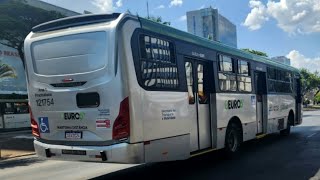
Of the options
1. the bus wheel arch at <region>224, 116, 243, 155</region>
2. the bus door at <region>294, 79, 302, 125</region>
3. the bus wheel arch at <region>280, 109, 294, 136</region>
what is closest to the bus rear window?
the bus wheel arch at <region>280, 109, 294, 136</region>

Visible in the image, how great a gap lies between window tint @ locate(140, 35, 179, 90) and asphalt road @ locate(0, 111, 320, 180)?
220cm

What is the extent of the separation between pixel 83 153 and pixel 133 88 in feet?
4.78

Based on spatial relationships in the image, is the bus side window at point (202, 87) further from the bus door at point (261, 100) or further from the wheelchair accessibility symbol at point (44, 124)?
the bus door at point (261, 100)

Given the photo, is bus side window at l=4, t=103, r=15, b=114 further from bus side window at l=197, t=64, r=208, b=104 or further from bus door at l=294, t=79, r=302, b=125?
bus side window at l=197, t=64, r=208, b=104

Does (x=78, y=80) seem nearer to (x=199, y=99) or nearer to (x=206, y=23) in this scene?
(x=199, y=99)

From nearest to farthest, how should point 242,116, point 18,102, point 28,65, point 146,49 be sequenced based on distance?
point 146,49 → point 28,65 → point 242,116 → point 18,102

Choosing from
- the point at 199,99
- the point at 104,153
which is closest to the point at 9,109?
the point at 199,99

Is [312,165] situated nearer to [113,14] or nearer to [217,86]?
[217,86]

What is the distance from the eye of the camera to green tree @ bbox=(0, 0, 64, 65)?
25.8 metres

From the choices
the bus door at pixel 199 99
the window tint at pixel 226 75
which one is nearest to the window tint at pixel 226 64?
the window tint at pixel 226 75

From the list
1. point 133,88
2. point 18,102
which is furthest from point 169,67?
point 18,102

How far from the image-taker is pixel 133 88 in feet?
25.9

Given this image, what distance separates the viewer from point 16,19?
26250 mm

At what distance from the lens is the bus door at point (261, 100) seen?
14727 mm
